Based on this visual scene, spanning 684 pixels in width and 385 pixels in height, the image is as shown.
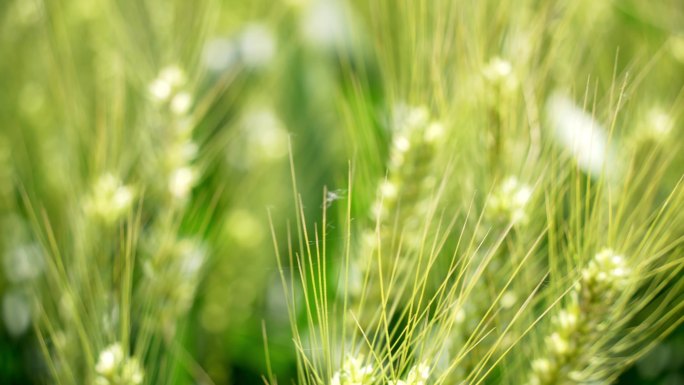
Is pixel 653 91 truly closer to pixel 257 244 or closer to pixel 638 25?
pixel 638 25

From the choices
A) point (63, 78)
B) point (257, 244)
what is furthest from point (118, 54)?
point (257, 244)

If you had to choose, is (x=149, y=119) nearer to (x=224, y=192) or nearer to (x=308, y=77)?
(x=224, y=192)

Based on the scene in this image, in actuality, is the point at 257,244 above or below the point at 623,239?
above

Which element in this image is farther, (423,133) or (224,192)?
(224,192)

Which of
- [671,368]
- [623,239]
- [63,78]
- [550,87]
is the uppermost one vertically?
[63,78]

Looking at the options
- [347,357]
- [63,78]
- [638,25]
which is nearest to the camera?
[347,357]

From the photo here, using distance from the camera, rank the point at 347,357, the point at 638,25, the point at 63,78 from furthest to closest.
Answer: the point at 638,25 → the point at 63,78 → the point at 347,357
